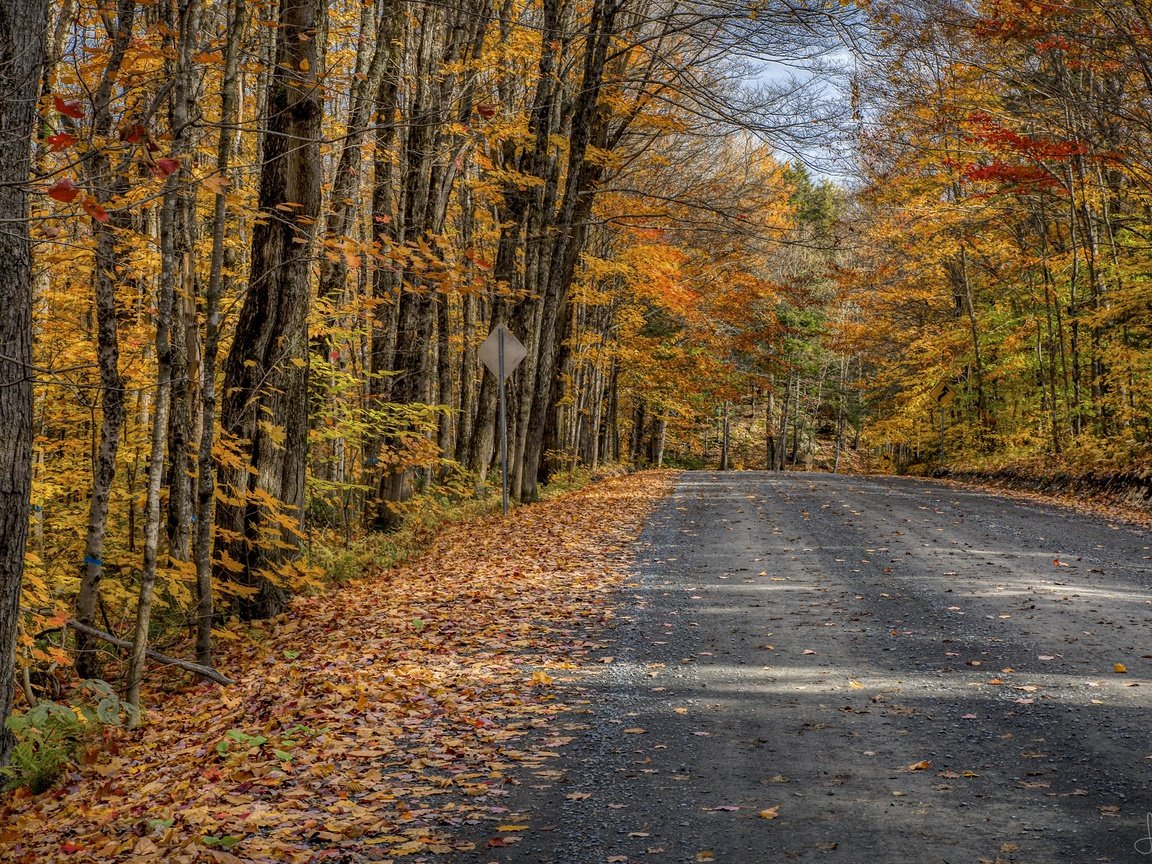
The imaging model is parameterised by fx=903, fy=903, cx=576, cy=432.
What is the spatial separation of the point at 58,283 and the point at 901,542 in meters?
12.3

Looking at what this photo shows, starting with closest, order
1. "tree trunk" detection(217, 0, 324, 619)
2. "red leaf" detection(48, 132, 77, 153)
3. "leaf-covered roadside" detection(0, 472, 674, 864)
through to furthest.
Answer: "leaf-covered roadside" detection(0, 472, 674, 864) → "red leaf" detection(48, 132, 77, 153) → "tree trunk" detection(217, 0, 324, 619)

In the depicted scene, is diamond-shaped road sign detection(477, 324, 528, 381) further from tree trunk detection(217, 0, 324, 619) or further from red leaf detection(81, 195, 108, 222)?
red leaf detection(81, 195, 108, 222)

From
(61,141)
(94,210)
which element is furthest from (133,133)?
(94,210)

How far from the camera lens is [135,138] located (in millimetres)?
4613

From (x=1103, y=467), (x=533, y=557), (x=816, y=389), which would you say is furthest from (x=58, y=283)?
(x=816, y=389)

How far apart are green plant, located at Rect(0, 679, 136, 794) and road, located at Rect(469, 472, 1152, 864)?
3.20 metres

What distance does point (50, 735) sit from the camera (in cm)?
603

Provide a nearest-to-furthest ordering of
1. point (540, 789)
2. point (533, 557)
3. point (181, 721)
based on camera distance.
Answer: point (540, 789), point (181, 721), point (533, 557)

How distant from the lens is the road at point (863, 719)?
3.86m

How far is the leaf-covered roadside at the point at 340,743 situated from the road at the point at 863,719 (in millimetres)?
413

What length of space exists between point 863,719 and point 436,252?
1123 cm

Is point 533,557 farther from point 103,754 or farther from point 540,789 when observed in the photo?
point 540,789

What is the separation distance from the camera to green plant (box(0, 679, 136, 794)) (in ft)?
18.0

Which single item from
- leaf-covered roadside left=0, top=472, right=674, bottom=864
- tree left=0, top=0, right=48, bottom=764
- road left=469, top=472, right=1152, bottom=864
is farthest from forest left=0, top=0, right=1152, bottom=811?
road left=469, top=472, right=1152, bottom=864
